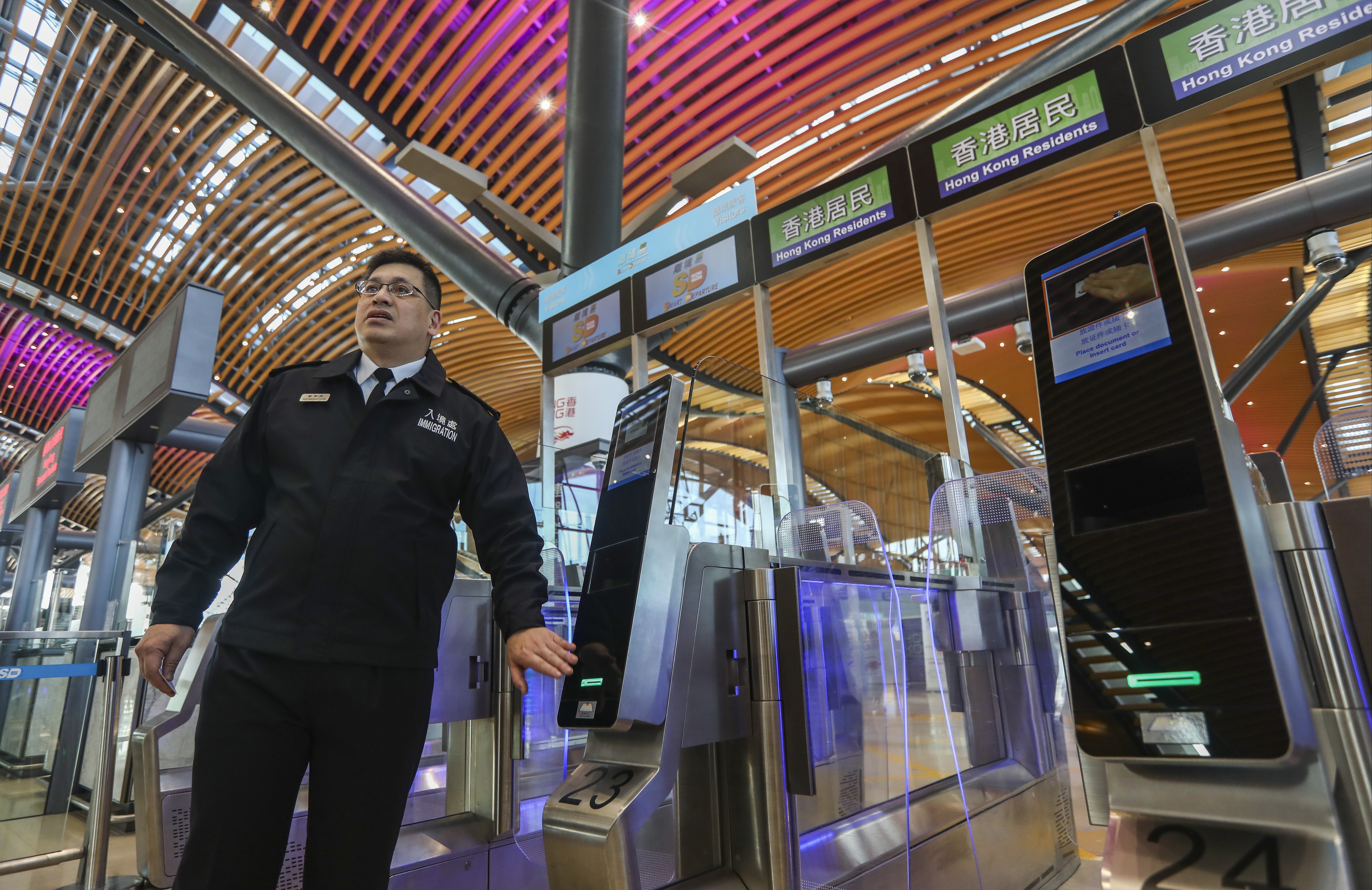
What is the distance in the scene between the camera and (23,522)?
33.2 feet

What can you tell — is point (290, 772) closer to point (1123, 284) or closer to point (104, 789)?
point (1123, 284)

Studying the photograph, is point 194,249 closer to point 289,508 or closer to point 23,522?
point 23,522

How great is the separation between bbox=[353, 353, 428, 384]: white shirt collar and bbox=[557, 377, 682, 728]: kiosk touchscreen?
0.63 metres

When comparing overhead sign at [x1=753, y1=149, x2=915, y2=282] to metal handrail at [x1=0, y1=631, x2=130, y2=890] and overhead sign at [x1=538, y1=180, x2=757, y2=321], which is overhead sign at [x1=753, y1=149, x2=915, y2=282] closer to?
overhead sign at [x1=538, y1=180, x2=757, y2=321]

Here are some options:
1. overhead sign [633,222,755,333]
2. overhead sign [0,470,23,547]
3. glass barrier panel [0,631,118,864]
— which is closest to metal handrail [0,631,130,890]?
glass barrier panel [0,631,118,864]

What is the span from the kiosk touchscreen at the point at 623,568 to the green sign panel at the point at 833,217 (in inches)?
95.8

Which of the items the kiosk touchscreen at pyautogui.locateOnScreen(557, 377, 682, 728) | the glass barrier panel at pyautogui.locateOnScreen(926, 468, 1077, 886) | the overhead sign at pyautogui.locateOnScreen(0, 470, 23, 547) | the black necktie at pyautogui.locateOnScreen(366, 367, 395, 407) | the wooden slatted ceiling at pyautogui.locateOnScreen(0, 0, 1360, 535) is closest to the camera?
the black necktie at pyautogui.locateOnScreen(366, 367, 395, 407)

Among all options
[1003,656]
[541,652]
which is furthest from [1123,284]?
[1003,656]

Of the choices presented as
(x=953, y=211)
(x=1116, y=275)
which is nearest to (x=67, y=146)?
(x=953, y=211)

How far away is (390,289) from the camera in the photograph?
5.07 feet

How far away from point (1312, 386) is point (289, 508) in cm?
1080

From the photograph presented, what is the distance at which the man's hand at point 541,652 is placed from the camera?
4.08 ft

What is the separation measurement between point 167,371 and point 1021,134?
16.4 ft

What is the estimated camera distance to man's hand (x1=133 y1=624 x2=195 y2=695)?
1256 millimetres
